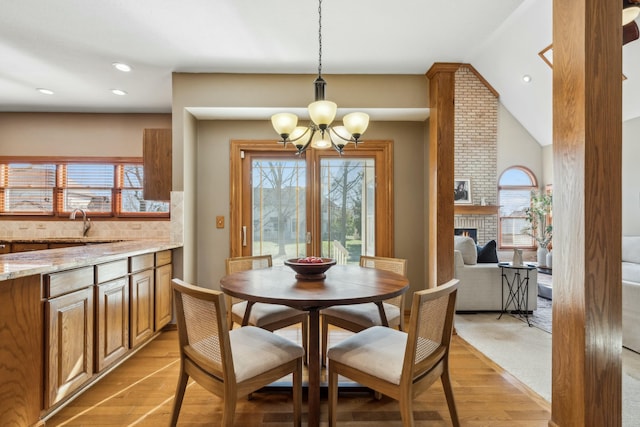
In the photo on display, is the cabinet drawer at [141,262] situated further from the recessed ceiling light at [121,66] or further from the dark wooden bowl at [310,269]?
the recessed ceiling light at [121,66]

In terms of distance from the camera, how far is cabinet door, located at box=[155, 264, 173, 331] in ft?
9.66

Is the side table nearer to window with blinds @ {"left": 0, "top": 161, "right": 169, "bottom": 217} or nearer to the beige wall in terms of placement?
window with blinds @ {"left": 0, "top": 161, "right": 169, "bottom": 217}

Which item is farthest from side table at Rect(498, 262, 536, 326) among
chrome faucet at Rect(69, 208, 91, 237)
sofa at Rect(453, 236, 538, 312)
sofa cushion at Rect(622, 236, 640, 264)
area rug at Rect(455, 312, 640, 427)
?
chrome faucet at Rect(69, 208, 91, 237)

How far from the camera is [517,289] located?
12.2 ft

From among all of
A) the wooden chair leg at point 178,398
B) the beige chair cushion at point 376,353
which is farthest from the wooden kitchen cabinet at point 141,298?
the beige chair cushion at point 376,353

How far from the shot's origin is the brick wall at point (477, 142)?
6883 millimetres

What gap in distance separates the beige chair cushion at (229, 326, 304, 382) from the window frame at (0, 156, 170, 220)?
311 centimetres

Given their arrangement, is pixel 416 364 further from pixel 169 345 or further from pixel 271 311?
pixel 169 345

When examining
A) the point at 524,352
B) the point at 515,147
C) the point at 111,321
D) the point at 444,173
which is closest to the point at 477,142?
the point at 515,147

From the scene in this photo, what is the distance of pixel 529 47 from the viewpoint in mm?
5117

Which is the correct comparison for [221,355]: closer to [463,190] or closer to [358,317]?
[358,317]

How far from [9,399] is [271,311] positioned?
137cm

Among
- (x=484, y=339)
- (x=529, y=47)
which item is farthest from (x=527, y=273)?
(x=529, y=47)

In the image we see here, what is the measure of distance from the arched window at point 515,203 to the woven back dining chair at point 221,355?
23.6 ft
